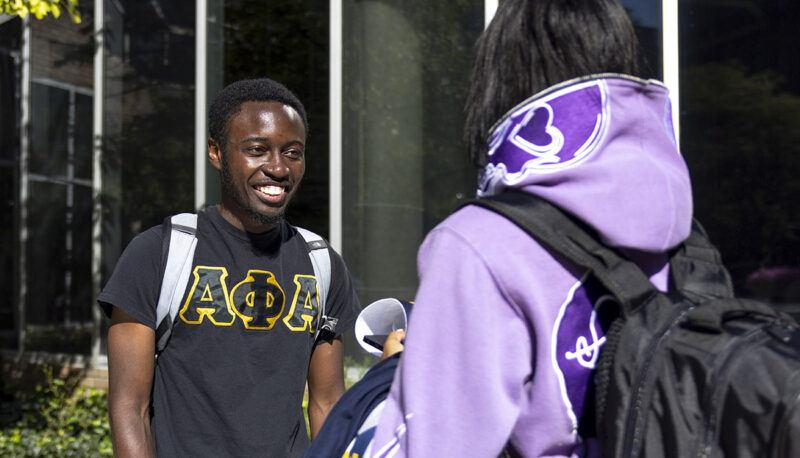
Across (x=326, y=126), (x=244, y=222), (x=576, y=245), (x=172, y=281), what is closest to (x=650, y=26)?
(x=326, y=126)

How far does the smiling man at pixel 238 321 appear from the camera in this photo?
7.27 ft

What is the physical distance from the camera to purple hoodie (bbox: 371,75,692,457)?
1.12 meters

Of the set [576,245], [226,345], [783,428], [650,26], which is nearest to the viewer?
[783,428]

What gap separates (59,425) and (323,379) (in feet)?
17.6

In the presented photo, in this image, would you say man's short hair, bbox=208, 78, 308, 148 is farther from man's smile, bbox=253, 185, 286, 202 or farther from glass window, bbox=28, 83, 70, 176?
glass window, bbox=28, 83, 70, 176

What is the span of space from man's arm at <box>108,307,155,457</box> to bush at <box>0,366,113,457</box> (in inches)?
167

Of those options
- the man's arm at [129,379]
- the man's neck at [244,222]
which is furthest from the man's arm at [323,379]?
the man's arm at [129,379]

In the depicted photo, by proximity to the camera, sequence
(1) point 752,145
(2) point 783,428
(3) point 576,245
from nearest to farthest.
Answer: (2) point 783,428 < (3) point 576,245 < (1) point 752,145

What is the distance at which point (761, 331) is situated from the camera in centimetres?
108

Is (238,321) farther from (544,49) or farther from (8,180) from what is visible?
(8,180)

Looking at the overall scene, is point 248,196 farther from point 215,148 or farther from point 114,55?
point 114,55

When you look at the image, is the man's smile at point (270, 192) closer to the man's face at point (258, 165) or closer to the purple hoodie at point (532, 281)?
the man's face at point (258, 165)

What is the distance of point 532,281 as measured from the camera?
1.14 meters

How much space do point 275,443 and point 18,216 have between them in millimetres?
8015
